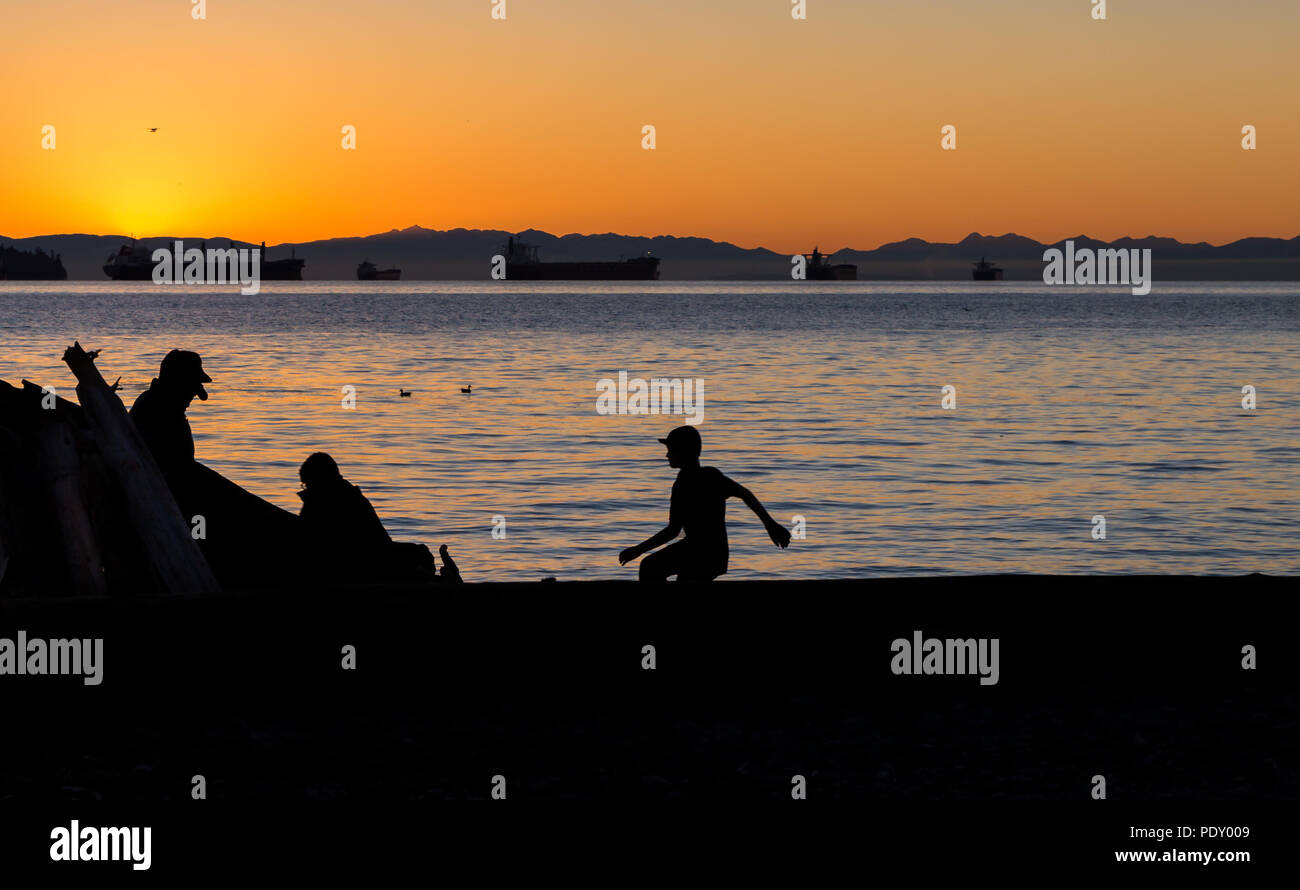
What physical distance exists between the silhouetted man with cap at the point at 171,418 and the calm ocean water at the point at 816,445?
5.87 meters

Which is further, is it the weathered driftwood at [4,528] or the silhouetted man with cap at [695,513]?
the silhouetted man with cap at [695,513]

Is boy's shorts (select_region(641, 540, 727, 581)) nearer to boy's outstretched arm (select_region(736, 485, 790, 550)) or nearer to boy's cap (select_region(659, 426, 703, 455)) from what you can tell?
boy's outstretched arm (select_region(736, 485, 790, 550))

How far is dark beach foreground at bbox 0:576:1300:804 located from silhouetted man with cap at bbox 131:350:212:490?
6.69ft

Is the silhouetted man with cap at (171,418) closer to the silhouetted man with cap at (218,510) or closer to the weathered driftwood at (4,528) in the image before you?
the silhouetted man with cap at (218,510)

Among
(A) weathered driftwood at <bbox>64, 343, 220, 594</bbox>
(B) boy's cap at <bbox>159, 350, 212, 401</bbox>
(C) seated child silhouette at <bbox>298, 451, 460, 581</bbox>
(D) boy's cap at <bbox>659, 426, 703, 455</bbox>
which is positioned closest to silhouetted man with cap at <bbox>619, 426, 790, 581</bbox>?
(D) boy's cap at <bbox>659, 426, 703, 455</bbox>

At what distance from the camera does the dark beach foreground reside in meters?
7.13

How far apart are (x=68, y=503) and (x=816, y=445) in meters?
22.9

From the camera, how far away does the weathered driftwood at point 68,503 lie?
8.42 metres

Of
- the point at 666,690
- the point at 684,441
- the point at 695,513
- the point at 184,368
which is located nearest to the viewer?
the point at 666,690

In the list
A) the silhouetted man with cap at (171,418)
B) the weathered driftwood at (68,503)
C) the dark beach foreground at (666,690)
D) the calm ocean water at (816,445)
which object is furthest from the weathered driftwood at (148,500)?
the calm ocean water at (816,445)

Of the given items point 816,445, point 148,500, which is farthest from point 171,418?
point 816,445

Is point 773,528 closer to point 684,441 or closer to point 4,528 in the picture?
point 684,441

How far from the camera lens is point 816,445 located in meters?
30.4

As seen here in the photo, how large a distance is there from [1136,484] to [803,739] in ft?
60.7
